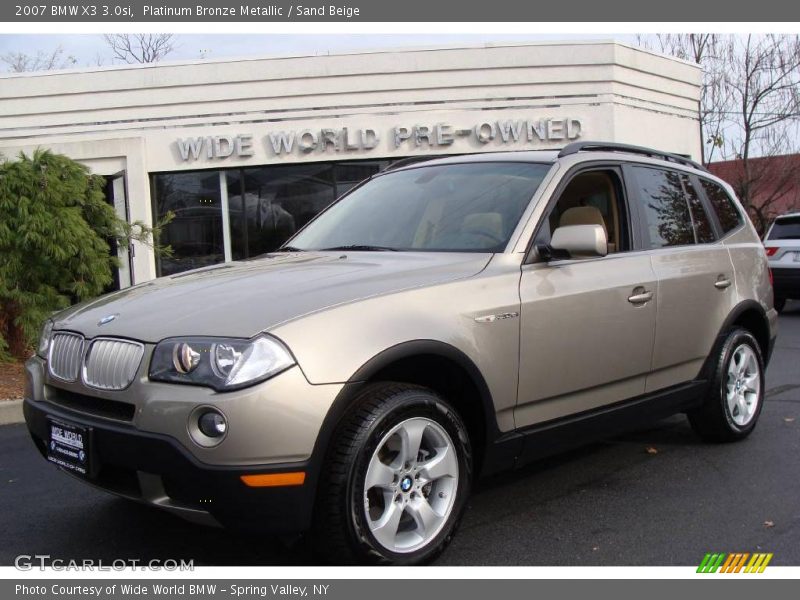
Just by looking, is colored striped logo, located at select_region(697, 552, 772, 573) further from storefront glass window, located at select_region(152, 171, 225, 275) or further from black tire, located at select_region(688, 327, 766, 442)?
Answer: storefront glass window, located at select_region(152, 171, 225, 275)

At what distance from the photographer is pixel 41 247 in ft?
27.7

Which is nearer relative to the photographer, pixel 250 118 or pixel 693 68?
pixel 250 118

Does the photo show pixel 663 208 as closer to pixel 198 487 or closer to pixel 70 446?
pixel 198 487

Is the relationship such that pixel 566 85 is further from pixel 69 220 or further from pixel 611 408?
pixel 611 408

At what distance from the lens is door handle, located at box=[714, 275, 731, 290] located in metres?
4.91

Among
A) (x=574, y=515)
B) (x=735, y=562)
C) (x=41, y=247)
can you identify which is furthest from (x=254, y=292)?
(x=41, y=247)

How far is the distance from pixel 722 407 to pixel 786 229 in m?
9.74

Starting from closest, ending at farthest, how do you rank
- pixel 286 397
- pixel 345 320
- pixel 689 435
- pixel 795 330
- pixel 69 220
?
pixel 286 397 → pixel 345 320 → pixel 689 435 → pixel 69 220 → pixel 795 330

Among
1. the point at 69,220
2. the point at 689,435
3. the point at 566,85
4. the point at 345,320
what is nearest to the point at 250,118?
the point at 566,85

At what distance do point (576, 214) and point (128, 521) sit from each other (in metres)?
2.75

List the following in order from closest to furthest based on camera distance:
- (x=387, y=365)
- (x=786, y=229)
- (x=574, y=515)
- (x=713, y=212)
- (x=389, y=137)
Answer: (x=387, y=365)
(x=574, y=515)
(x=713, y=212)
(x=786, y=229)
(x=389, y=137)

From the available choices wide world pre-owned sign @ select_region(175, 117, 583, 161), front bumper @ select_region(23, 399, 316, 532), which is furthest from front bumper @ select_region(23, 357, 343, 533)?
wide world pre-owned sign @ select_region(175, 117, 583, 161)

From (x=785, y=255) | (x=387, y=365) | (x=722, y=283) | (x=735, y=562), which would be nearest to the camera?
(x=387, y=365)

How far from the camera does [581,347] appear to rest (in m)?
3.86
